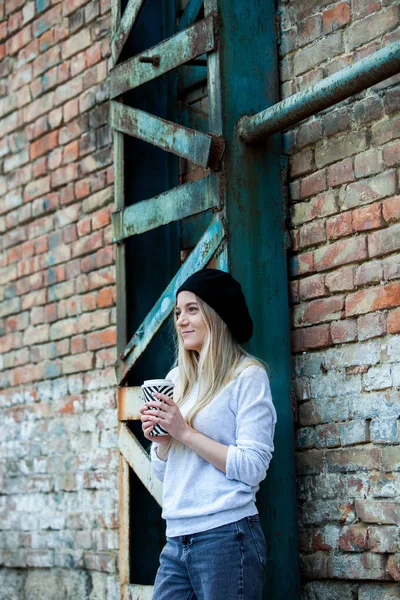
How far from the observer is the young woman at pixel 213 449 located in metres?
2.94

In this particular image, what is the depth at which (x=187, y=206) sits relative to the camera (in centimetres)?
372

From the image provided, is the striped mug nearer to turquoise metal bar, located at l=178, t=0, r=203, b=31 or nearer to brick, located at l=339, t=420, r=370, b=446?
brick, located at l=339, t=420, r=370, b=446

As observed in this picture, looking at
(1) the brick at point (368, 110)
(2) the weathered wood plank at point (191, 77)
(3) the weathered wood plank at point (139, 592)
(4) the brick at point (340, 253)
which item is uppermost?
(2) the weathered wood plank at point (191, 77)

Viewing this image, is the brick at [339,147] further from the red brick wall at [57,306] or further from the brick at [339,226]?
the red brick wall at [57,306]

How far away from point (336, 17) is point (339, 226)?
31.1 inches

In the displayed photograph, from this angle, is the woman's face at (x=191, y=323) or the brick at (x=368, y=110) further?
the brick at (x=368, y=110)

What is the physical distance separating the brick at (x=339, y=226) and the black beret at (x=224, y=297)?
20.7 inches

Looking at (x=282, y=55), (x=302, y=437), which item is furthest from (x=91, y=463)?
(x=282, y=55)

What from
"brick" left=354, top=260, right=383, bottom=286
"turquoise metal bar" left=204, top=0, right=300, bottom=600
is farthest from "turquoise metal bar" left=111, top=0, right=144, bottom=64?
"brick" left=354, top=260, right=383, bottom=286

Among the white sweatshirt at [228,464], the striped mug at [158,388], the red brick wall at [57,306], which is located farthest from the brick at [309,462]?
the red brick wall at [57,306]

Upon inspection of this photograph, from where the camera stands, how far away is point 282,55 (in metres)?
3.86

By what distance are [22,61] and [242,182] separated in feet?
8.41

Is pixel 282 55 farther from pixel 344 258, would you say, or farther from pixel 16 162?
pixel 16 162

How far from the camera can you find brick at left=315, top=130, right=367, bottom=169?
346 centimetres
